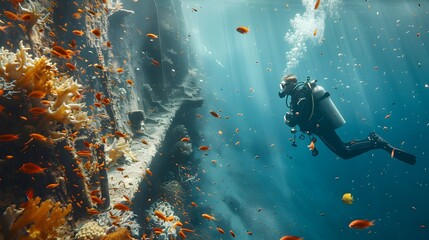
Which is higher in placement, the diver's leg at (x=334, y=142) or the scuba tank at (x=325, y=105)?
the scuba tank at (x=325, y=105)

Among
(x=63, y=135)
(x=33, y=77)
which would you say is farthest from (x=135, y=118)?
(x=33, y=77)

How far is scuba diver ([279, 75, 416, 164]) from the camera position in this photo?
8969 millimetres

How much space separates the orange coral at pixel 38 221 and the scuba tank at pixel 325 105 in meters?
8.52

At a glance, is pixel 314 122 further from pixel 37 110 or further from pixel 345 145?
pixel 37 110

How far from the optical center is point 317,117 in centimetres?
956

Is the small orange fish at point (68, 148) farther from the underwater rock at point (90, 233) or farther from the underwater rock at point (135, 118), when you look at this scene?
the underwater rock at point (135, 118)

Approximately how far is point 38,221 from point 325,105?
920 centimetres

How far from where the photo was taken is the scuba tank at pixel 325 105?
30.5 ft

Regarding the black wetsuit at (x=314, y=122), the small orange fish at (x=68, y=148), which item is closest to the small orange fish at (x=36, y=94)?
the small orange fish at (x=68, y=148)

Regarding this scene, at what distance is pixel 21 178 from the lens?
3.92m

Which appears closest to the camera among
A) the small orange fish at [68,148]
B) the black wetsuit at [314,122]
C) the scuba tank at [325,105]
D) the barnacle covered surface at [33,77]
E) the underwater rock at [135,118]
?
the barnacle covered surface at [33,77]

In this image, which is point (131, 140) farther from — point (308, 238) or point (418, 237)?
point (418, 237)

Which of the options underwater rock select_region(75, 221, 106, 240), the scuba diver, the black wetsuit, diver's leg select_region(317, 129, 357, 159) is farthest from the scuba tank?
underwater rock select_region(75, 221, 106, 240)

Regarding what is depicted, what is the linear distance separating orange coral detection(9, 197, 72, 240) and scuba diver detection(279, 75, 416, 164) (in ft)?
23.6
